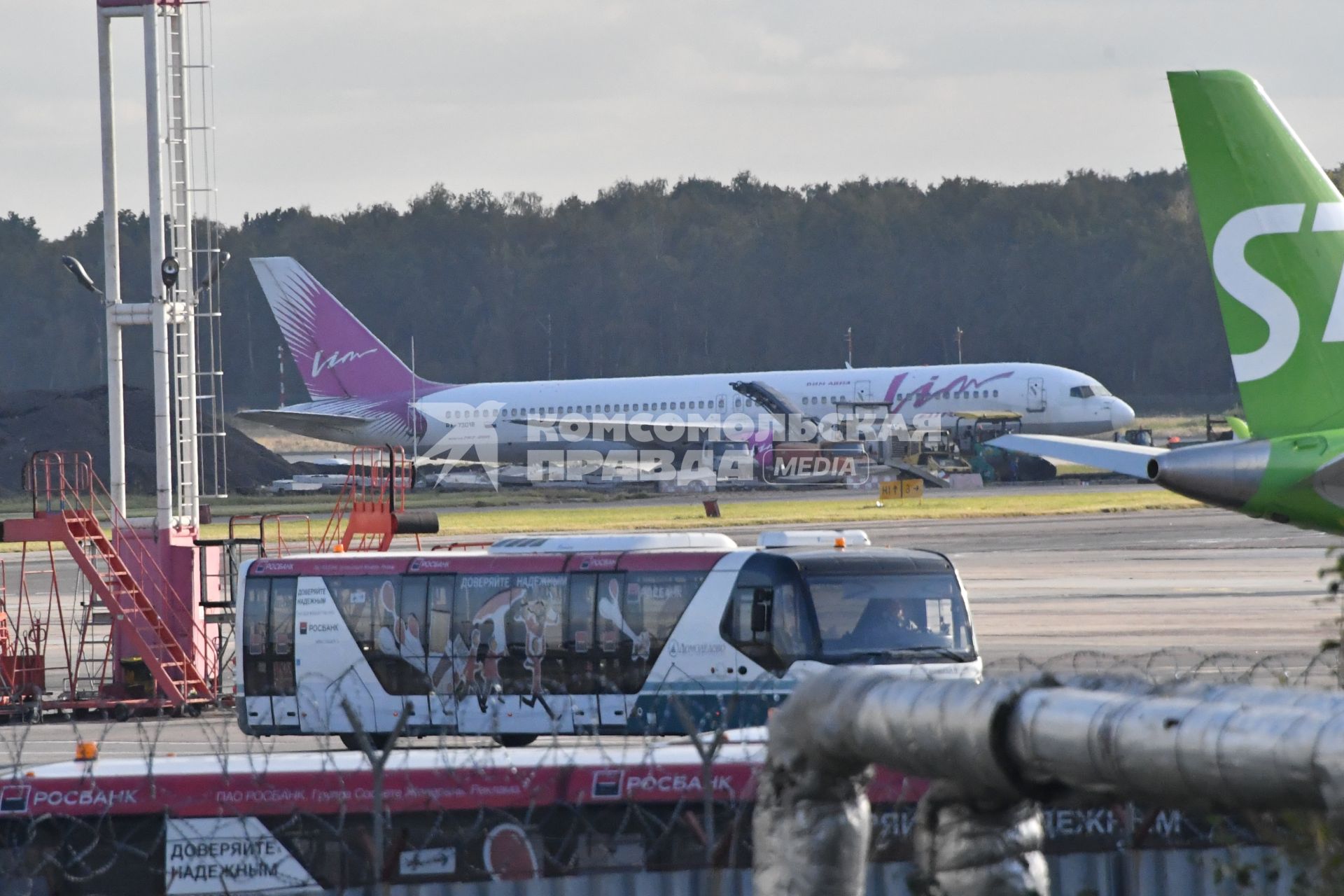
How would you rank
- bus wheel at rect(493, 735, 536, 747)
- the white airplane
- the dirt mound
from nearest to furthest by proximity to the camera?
bus wheel at rect(493, 735, 536, 747), the white airplane, the dirt mound

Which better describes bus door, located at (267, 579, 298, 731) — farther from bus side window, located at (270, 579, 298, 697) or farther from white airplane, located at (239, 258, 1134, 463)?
white airplane, located at (239, 258, 1134, 463)

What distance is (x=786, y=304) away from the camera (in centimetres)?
15612

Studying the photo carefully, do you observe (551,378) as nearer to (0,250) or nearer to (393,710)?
(0,250)

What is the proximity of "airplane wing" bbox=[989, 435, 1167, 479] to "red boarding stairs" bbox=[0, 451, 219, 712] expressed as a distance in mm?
13466

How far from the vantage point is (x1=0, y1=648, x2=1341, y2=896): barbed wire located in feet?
33.8

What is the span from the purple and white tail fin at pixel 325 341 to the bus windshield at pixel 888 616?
203ft

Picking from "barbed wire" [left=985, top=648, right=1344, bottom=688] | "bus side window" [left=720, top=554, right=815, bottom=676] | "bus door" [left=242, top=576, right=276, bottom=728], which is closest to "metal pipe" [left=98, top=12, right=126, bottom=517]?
"bus door" [left=242, top=576, right=276, bottom=728]

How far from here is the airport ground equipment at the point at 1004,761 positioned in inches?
202

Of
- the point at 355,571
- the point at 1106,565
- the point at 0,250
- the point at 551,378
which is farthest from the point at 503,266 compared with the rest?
the point at 355,571

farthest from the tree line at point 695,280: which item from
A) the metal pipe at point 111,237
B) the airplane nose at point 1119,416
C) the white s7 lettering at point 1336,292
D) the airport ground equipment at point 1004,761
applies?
the airport ground equipment at point 1004,761

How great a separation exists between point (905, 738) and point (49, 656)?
89.6 ft

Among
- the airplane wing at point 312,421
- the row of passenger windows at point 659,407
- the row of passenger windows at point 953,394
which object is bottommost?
the airplane wing at point 312,421

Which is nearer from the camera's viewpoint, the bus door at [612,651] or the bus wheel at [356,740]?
the bus door at [612,651]

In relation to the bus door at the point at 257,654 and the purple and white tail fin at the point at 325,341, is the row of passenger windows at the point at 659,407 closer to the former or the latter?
the purple and white tail fin at the point at 325,341
